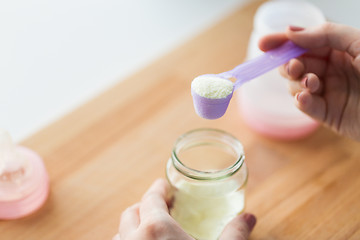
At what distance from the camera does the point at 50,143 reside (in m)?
0.89

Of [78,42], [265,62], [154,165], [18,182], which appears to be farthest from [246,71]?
[78,42]

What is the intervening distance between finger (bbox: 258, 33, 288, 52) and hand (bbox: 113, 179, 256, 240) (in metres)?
0.28

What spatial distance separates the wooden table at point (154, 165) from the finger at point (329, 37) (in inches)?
8.2

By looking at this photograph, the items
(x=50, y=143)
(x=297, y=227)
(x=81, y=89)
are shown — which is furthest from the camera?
(x=81, y=89)

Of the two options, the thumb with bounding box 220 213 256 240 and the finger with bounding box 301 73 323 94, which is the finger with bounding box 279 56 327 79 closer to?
the finger with bounding box 301 73 323 94

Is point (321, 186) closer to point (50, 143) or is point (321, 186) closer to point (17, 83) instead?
point (50, 143)

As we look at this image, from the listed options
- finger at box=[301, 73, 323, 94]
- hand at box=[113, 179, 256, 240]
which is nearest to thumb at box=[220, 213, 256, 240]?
hand at box=[113, 179, 256, 240]

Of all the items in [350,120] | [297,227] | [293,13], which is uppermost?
[293,13]

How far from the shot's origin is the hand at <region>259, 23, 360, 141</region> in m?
0.78

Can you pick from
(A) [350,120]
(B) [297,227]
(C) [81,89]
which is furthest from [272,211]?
(C) [81,89]

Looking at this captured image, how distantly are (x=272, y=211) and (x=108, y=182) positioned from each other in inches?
11.0

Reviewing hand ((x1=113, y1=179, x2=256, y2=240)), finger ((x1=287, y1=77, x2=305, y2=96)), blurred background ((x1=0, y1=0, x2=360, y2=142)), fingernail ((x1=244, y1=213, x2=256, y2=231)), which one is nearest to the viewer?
hand ((x1=113, y1=179, x2=256, y2=240))

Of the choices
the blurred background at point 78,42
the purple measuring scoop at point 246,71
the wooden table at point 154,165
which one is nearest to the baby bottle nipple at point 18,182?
the wooden table at point 154,165

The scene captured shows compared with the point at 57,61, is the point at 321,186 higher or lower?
lower
